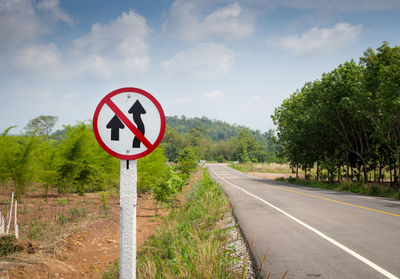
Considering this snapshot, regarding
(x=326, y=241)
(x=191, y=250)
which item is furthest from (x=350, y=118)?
(x=191, y=250)

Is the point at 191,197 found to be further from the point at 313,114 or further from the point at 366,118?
the point at 313,114

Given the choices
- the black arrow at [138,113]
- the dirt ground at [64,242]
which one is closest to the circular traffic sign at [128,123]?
the black arrow at [138,113]

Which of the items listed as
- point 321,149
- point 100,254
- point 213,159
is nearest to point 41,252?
point 100,254

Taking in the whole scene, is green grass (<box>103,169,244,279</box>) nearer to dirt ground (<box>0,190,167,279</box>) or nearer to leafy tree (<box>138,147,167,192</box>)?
dirt ground (<box>0,190,167,279</box>)

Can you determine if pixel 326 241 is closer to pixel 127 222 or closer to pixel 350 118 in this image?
pixel 127 222

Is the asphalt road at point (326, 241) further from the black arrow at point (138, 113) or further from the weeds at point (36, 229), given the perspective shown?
the weeds at point (36, 229)

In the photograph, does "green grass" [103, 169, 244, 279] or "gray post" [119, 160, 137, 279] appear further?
"green grass" [103, 169, 244, 279]

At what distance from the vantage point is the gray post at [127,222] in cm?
261

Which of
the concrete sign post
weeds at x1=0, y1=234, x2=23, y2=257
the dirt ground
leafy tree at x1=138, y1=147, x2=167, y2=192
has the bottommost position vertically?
the dirt ground

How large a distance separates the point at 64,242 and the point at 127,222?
194 inches

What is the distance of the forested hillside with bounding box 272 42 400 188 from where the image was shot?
18.2 meters

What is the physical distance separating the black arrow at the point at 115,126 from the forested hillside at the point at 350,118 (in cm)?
1847

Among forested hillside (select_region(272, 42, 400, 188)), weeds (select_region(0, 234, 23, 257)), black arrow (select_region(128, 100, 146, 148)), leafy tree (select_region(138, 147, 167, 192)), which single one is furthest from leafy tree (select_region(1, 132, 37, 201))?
forested hillside (select_region(272, 42, 400, 188))

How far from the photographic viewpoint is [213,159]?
488 ft
